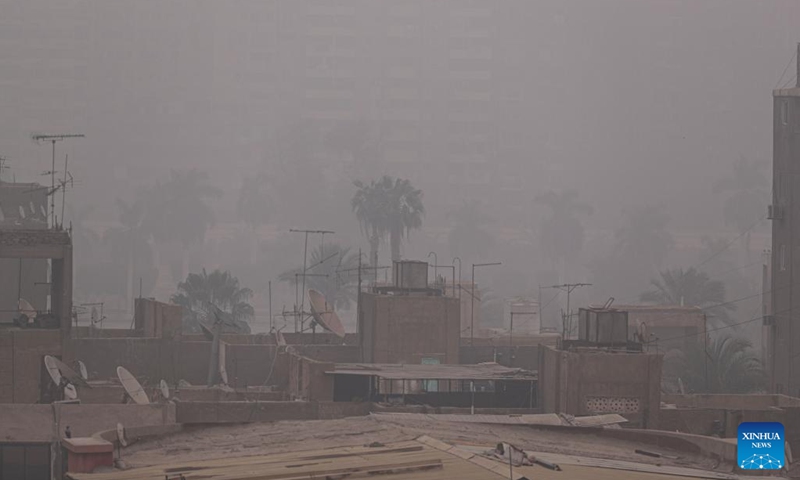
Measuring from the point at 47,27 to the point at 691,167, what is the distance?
230ft

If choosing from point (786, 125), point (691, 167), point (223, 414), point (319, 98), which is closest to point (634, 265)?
point (691, 167)

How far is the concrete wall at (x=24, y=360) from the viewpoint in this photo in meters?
21.0

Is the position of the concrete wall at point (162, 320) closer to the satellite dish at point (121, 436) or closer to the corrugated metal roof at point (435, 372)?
the corrugated metal roof at point (435, 372)

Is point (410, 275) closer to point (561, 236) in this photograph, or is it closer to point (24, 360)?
point (24, 360)

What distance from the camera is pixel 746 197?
12875cm

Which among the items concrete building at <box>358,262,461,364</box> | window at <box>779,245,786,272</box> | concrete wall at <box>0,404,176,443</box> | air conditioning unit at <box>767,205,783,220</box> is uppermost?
air conditioning unit at <box>767,205,783,220</box>

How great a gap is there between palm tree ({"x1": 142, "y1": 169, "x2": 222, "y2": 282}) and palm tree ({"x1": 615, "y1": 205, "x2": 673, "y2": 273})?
34.6m

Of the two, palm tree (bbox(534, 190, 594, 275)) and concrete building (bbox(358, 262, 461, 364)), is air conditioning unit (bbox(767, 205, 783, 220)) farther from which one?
palm tree (bbox(534, 190, 594, 275))

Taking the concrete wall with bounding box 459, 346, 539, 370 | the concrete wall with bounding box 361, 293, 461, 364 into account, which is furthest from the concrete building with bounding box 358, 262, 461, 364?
the concrete wall with bounding box 459, 346, 539, 370

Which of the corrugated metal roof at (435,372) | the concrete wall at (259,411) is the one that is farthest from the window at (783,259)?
the concrete wall at (259,411)

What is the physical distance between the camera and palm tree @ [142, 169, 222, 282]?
12606 centimetres

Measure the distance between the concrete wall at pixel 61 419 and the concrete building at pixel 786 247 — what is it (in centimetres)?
1635

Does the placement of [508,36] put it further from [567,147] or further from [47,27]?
[47,27]

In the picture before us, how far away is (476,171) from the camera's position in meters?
172
